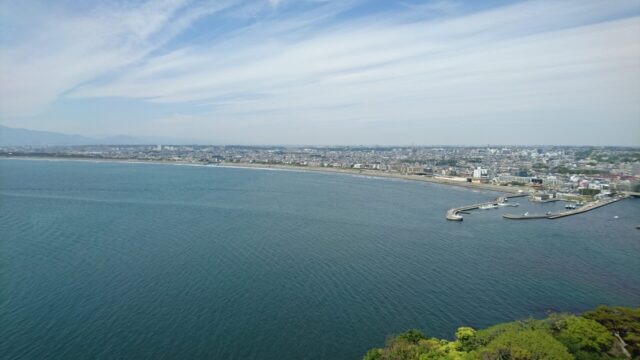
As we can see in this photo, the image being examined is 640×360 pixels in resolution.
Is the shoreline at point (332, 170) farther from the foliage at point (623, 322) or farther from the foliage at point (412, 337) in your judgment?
the foliage at point (412, 337)

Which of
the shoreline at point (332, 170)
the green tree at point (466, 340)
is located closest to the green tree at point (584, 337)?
the green tree at point (466, 340)

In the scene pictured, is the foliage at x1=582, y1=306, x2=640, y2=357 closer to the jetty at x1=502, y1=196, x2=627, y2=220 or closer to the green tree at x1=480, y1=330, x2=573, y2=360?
the green tree at x1=480, y1=330, x2=573, y2=360

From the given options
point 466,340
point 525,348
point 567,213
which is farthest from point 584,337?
point 567,213

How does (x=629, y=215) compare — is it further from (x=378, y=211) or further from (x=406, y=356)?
(x=406, y=356)

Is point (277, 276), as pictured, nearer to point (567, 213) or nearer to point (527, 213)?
point (527, 213)

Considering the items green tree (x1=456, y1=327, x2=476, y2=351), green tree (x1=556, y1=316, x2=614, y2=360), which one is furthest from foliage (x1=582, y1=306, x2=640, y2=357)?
green tree (x1=456, y1=327, x2=476, y2=351)

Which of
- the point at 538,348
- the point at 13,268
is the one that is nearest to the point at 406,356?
the point at 538,348
